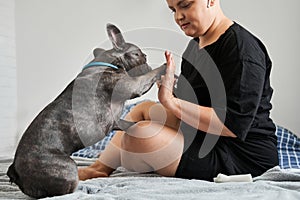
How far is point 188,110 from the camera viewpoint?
4.64 ft

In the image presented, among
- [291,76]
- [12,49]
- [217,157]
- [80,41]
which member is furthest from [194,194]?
[12,49]

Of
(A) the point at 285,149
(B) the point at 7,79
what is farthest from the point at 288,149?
(B) the point at 7,79

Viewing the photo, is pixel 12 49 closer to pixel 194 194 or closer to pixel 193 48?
pixel 193 48

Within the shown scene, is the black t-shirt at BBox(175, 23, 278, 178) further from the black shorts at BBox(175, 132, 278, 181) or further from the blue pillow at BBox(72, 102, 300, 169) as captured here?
the blue pillow at BBox(72, 102, 300, 169)

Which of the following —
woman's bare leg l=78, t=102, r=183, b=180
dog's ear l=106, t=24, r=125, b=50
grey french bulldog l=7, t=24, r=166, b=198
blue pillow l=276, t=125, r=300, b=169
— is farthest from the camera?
blue pillow l=276, t=125, r=300, b=169

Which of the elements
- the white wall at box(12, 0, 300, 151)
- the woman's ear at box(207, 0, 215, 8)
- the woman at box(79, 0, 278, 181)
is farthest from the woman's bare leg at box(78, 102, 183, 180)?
the white wall at box(12, 0, 300, 151)

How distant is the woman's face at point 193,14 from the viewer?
4.83 feet

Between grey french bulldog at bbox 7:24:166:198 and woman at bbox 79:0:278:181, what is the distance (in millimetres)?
122

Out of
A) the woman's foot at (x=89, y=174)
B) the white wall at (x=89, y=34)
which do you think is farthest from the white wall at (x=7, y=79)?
the woman's foot at (x=89, y=174)

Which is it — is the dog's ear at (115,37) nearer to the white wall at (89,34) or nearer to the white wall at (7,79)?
the white wall at (89,34)

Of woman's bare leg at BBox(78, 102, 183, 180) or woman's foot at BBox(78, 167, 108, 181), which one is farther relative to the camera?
woman's foot at BBox(78, 167, 108, 181)

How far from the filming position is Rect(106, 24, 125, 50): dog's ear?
50.6 inches

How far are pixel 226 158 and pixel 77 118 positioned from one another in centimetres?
53

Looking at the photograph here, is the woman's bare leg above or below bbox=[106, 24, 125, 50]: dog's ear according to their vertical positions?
below
